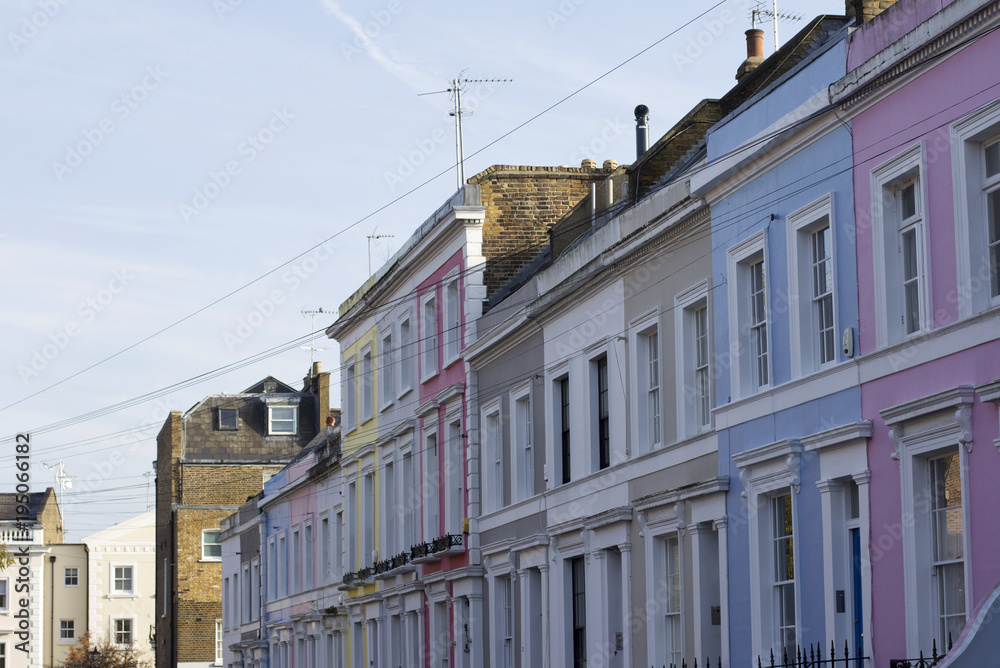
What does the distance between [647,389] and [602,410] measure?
2.19 metres

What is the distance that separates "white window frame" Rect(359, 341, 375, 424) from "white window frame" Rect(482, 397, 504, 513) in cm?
916

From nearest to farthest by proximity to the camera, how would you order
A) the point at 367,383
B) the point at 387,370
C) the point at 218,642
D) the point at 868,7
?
the point at 868,7
the point at 387,370
the point at 367,383
the point at 218,642

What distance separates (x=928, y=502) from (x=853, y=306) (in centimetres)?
245

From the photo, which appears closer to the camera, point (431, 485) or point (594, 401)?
point (594, 401)

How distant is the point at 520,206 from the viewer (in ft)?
107

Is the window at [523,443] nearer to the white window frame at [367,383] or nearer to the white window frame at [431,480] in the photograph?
the white window frame at [431,480]

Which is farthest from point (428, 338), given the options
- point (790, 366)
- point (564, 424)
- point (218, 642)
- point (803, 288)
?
point (218, 642)

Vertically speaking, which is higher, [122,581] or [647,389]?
[647,389]

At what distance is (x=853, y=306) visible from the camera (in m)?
16.9

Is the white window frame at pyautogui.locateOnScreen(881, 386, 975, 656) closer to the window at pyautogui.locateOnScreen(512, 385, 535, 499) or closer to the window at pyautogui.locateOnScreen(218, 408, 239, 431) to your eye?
the window at pyautogui.locateOnScreen(512, 385, 535, 499)

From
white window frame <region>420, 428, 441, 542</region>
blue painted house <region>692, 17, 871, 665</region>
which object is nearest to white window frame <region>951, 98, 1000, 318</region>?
blue painted house <region>692, 17, 871, 665</region>

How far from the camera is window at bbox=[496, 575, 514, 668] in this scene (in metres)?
28.7

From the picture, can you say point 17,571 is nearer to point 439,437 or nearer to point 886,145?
point 439,437

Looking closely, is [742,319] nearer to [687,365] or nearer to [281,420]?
[687,365]
